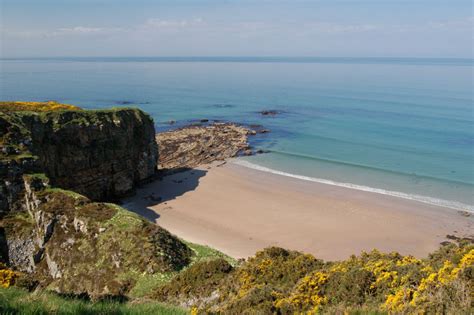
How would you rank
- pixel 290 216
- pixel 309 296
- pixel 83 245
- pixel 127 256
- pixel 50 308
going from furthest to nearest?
pixel 290 216 → pixel 83 245 → pixel 127 256 → pixel 309 296 → pixel 50 308

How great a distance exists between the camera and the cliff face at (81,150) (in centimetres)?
2791

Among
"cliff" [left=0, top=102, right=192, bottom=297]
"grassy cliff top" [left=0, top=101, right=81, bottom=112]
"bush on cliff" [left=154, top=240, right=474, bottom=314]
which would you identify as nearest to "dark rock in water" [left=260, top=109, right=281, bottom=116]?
"cliff" [left=0, top=102, right=192, bottom=297]

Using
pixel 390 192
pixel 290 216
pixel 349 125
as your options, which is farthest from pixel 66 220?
pixel 349 125

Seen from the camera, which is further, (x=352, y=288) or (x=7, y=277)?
(x=7, y=277)

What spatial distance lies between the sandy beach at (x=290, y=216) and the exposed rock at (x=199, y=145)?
8076 millimetres

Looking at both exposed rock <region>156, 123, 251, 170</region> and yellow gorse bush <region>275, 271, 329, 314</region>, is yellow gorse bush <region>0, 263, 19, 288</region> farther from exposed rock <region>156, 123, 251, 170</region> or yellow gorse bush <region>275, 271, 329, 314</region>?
exposed rock <region>156, 123, 251, 170</region>

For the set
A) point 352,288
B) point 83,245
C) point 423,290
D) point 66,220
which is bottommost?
point 83,245

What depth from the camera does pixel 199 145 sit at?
6094 cm

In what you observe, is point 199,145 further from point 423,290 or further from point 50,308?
point 50,308

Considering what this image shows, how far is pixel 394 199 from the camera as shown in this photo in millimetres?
40844

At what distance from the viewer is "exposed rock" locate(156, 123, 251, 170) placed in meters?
55.2

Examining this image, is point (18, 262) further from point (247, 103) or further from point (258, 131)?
point (247, 103)

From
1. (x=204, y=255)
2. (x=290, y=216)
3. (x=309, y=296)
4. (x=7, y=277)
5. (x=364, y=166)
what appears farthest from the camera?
(x=364, y=166)

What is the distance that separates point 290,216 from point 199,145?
27619mm
